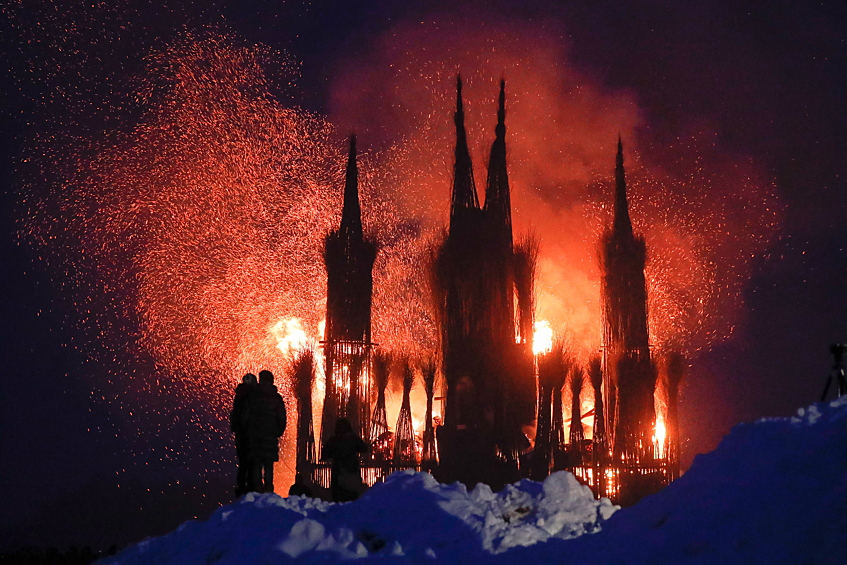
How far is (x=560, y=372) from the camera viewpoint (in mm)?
25500

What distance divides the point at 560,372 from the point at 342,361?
635cm

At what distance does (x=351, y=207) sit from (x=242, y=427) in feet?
58.4

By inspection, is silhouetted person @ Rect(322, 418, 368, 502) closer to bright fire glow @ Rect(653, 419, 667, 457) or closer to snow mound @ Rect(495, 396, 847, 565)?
snow mound @ Rect(495, 396, 847, 565)

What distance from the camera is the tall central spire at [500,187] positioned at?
28.2m

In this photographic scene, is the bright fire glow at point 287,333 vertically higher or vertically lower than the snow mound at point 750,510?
higher

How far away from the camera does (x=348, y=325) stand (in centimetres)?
2620

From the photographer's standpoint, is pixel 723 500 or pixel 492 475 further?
pixel 492 475

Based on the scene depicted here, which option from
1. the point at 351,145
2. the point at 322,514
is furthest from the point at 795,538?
the point at 351,145

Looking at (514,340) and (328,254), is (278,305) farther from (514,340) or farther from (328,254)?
(514,340)

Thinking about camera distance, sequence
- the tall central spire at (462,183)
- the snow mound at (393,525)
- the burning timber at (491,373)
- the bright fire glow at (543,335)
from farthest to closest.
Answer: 1. the bright fire glow at (543,335)
2. the tall central spire at (462,183)
3. the burning timber at (491,373)
4. the snow mound at (393,525)

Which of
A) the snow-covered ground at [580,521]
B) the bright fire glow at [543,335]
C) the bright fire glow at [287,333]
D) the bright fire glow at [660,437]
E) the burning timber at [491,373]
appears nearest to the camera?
the snow-covered ground at [580,521]

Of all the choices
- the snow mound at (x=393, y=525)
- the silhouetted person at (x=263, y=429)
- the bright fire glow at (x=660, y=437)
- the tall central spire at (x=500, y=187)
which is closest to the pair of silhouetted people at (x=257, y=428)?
the silhouetted person at (x=263, y=429)

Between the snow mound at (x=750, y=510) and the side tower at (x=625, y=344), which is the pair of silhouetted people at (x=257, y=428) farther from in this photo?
the side tower at (x=625, y=344)

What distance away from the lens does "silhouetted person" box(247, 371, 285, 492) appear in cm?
1125
